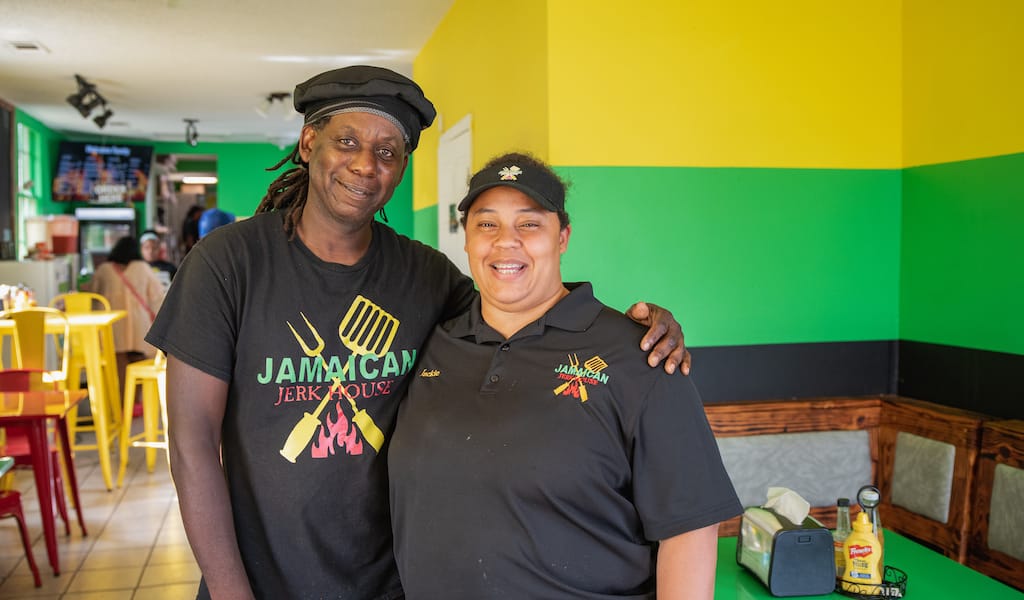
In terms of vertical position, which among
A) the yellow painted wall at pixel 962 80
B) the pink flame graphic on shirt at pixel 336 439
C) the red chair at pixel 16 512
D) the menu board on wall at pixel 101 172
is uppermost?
the menu board on wall at pixel 101 172

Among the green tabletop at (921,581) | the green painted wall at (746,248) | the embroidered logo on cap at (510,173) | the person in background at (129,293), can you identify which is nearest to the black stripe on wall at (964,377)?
the green painted wall at (746,248)

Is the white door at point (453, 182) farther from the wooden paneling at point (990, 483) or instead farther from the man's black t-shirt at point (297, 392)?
the man's black t-shirt at point (297, 392)

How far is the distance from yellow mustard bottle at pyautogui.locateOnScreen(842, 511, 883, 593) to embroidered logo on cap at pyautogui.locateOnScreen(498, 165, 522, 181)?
1.17 meters

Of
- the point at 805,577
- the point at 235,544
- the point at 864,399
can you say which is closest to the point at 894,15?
the point at 864,399

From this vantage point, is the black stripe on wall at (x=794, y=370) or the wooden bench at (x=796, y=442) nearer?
the wooden bench at (x=796, y=442)

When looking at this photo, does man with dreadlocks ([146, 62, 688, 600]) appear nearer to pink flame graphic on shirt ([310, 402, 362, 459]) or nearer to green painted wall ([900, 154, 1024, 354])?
pink flame graphic on shirt ([310, 402, 362, 459])

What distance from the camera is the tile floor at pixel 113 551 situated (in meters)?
3.96

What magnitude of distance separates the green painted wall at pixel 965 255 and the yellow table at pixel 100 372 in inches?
191

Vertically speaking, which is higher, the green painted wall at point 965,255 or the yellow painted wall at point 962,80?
the yellow painted wall at point 962,80

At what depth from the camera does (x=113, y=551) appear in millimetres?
4457

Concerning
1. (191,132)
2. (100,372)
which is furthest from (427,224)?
(191,132)

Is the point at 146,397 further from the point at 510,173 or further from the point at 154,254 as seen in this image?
the point at 510,173

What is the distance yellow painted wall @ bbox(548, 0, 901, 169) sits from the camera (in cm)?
Answer: 336

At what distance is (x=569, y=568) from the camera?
1.49 metres
